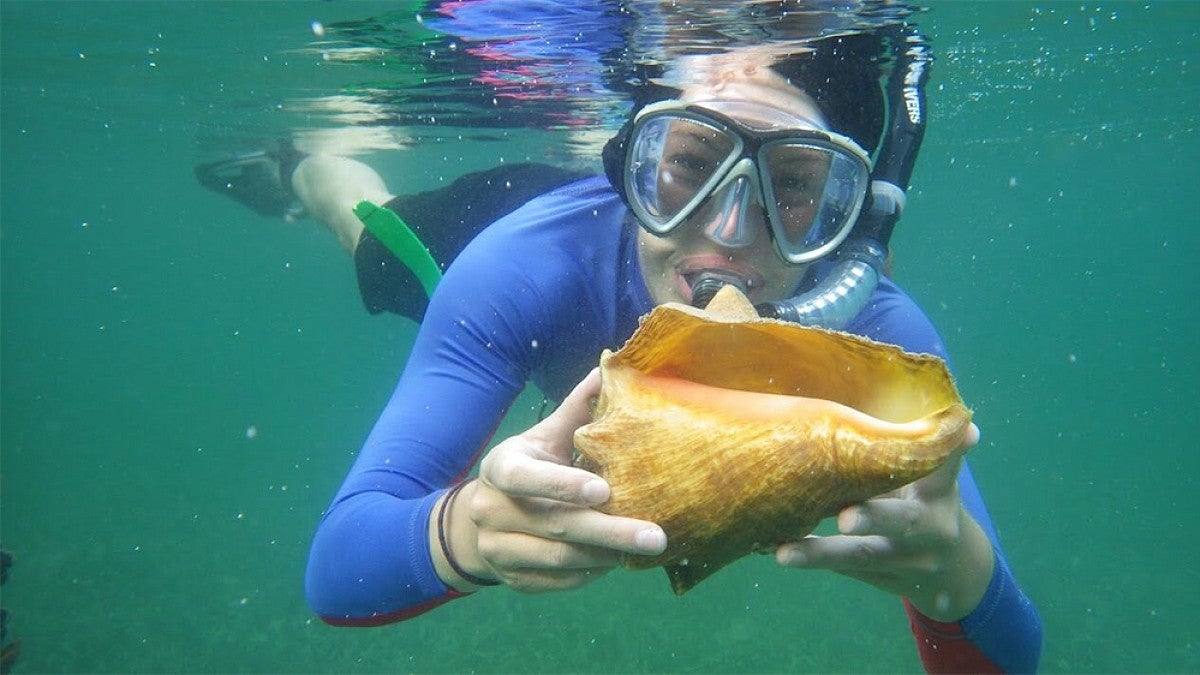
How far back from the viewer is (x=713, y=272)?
340 centimetres

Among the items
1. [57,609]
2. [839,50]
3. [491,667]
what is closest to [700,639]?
[491,667]

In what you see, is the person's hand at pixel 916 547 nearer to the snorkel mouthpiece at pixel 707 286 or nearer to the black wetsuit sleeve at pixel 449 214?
the snorkel mouthpiece at pixel 707 286

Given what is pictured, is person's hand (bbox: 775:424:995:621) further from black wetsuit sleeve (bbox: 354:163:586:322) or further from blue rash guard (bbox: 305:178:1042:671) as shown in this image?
black wetsuit sleeve (bbox: 354:163:586:322)

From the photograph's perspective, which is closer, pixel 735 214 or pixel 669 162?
pixel 735 214

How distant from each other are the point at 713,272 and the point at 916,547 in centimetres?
163

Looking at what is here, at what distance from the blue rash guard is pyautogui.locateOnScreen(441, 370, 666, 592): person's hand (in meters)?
0.62

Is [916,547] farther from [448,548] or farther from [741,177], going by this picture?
[741,177]

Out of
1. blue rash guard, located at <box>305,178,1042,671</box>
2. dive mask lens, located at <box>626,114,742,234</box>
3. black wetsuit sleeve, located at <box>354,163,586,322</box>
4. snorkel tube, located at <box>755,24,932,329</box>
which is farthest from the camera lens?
black wetsuit sleeve, located at <box>354,163,586,322</box>

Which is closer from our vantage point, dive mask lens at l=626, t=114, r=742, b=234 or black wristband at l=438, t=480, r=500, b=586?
black wristband at l=438, t=480, r=500, b=586

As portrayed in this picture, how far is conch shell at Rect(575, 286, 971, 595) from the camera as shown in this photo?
1397 millimetres

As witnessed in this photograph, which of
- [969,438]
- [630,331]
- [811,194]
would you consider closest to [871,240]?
[811,194]

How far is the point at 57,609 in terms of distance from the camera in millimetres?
10812

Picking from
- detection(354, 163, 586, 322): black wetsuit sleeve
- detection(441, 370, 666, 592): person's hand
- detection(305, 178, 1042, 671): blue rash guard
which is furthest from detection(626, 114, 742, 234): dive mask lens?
detection(354, 163, 586, 322): black wetsuit sleeve

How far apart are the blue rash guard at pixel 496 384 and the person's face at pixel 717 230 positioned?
292 millimetres
